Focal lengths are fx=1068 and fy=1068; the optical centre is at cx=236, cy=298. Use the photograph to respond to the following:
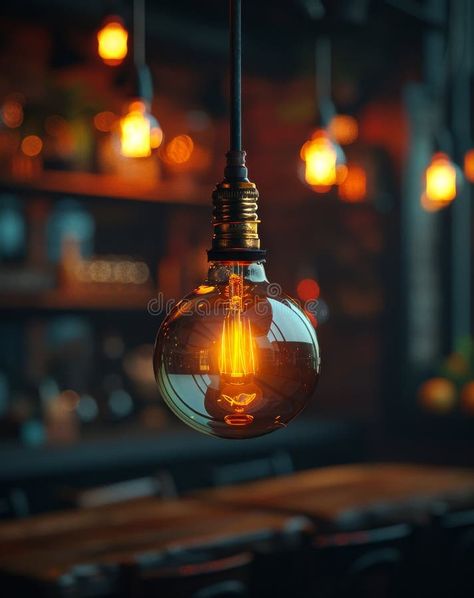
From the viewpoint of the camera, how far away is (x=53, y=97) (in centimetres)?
545

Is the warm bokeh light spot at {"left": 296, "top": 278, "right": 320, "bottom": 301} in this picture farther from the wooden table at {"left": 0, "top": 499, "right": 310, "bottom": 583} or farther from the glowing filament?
the glowing filament

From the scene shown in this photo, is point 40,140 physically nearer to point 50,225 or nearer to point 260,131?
point 50,225

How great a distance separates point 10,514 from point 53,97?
2559mm

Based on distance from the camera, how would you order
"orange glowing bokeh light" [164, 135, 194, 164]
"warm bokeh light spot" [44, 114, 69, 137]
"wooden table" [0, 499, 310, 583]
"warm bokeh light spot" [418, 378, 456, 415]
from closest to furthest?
"wooden table" [0, 499, 310, 583]
"warm bokeh light spot" [44, 114, 69, 137]
"warm bokeh light spot" [418, 378, 456, 415]
"orange glowing bokeh light" [164, 135, 194, 164]

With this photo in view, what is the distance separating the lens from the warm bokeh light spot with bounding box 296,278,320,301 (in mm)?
6344

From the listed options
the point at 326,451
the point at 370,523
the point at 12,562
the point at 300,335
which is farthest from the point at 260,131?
the point at 300,335

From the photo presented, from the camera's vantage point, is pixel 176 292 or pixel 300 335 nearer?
pixel 300 335

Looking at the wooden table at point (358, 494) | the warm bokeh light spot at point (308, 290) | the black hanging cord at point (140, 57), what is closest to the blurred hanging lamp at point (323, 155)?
the black hanging cord at point (140, 57)

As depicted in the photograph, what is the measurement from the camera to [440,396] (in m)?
5.80

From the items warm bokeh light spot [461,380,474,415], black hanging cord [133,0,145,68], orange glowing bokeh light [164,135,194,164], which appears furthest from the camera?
orange glowing bokeh light [164,135,194,164]

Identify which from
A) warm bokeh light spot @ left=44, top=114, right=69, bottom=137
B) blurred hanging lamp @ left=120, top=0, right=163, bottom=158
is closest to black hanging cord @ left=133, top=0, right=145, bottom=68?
warm bokeh light spot @ left=44, top=114, right=69, bottom=137

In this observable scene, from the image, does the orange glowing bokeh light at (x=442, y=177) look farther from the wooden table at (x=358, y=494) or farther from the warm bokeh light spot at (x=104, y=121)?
the warm bokeh light spot at (x=104, y=121)

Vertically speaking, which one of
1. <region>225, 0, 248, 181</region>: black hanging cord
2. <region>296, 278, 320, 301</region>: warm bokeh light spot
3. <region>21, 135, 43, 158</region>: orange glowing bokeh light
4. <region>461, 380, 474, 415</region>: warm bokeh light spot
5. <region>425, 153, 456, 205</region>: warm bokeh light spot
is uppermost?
<region>21, 135, 43, 158</region>: orange glowing bokeh light

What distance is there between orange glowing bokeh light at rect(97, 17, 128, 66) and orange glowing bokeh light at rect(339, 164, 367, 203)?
2.39m
